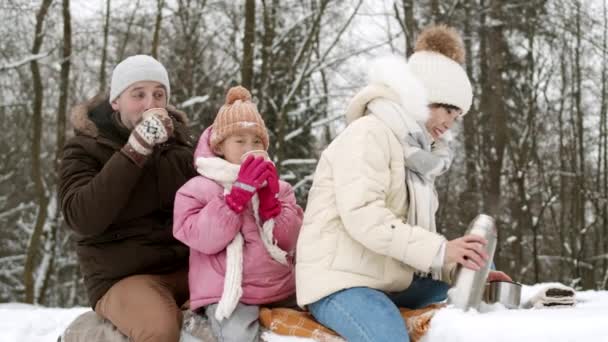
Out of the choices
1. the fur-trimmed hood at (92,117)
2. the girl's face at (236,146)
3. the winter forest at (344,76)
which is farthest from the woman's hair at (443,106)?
the winter forest at (344,76)

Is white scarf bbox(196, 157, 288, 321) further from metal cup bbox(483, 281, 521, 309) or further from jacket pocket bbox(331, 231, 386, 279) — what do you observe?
metal cup bbox(483, 281, 521, 309)

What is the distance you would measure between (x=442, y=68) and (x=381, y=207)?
0.74 m

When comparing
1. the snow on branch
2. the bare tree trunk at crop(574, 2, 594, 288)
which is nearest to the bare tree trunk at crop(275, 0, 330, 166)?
the snow on branch

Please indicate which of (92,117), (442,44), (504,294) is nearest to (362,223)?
(504,294)

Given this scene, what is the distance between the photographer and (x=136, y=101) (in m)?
3.27

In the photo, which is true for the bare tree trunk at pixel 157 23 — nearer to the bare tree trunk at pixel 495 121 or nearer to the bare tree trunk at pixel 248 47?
the bare tree trunk at pixel 248 47

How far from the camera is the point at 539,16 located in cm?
1370

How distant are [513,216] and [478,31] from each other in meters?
3.90

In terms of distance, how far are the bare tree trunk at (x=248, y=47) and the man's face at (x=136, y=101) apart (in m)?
8.50

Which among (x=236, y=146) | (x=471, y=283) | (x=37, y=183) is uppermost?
(x=236, y=146)

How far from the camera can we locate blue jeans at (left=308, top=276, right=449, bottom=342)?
234 cm

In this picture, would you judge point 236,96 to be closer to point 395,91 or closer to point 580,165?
point 395,91

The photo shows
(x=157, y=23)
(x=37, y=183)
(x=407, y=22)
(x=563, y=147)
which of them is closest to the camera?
(x=407, y=22)

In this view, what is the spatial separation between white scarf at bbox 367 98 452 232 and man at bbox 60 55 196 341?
0.99 meters
